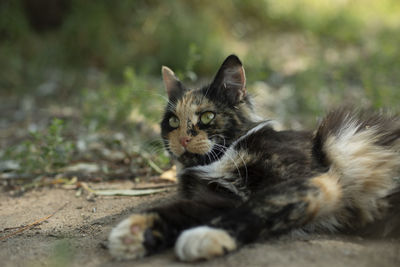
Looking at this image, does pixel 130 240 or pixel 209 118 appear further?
pixel 209 118

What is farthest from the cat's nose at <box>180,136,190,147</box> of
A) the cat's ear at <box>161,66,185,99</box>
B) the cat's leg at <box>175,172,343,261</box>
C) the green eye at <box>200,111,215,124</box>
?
the cat's leg at <box>175,172,343,261</box>

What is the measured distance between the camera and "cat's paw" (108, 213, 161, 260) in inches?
74.9

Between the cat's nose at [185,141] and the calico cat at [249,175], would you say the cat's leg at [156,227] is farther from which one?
the cat's nose at [185,141]

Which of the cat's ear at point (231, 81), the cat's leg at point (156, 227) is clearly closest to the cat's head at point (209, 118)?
the cat's ear at point (231, 81)

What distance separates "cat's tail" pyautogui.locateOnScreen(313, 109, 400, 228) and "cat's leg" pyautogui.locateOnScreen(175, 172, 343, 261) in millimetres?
188

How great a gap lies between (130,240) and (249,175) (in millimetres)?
792

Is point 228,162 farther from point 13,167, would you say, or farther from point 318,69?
point 318,69

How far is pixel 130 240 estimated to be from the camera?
191 cm

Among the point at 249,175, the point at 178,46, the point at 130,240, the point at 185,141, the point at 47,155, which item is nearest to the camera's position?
the point at 130,240

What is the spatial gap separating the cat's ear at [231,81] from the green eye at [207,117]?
0.66 feet

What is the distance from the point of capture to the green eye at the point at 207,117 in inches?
101

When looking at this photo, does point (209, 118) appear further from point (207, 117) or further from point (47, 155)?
point (47, 155)

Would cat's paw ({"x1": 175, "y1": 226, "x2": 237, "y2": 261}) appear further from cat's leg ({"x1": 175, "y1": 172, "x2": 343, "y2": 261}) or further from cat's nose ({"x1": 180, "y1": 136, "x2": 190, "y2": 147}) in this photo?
cat's nose ({"x1": 180, "y1": 136, "x2": 190, "y2": 147})

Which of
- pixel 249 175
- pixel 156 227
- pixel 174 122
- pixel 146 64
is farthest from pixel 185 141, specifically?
pixel 146 64
